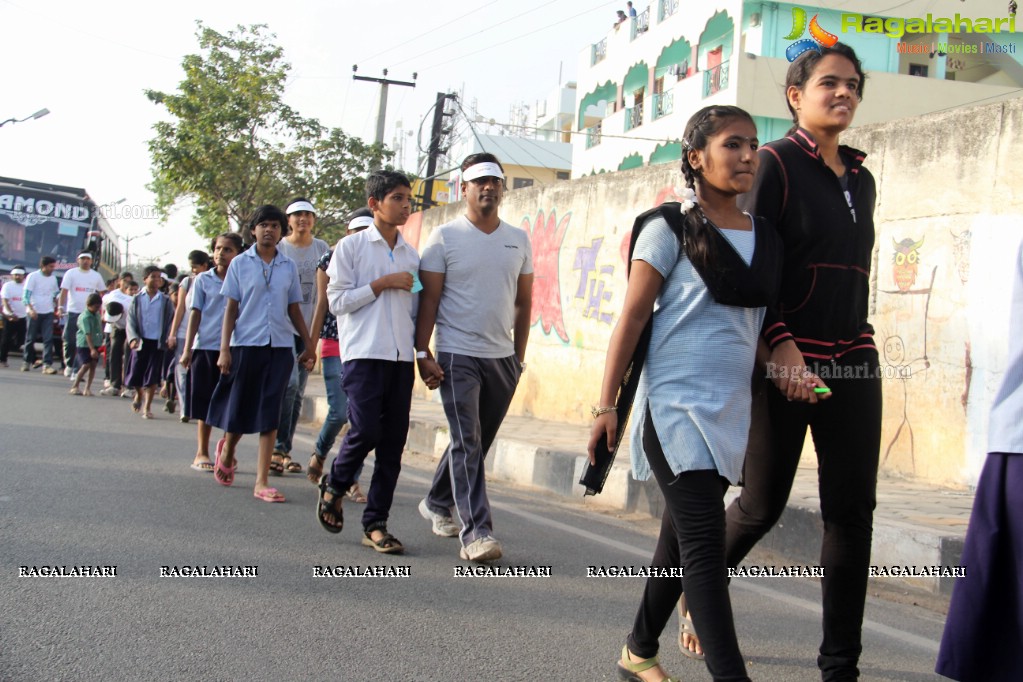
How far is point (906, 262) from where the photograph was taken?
719cm

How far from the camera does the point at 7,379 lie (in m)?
14.7

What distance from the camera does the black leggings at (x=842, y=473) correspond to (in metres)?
3.11

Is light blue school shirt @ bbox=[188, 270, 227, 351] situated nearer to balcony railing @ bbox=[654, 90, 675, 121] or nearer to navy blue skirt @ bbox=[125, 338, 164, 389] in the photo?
navy blue skirt @ bbox=[125, 338, 164, 389]

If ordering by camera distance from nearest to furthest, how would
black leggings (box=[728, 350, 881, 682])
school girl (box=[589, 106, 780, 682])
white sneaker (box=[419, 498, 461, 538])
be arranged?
school girl (box=[589, 106, 780, 682])
black leggings (box=[728, 350, 881, 682])
white sneaker (box=[419, 498, 461, 538])

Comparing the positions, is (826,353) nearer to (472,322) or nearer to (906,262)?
(472,322)

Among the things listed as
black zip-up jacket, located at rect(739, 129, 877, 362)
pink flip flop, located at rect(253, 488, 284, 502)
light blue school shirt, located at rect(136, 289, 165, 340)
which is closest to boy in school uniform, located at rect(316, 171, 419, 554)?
pink flip flop, located at rect(253, 488, 284, 502)

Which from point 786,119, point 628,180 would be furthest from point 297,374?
point 786,119

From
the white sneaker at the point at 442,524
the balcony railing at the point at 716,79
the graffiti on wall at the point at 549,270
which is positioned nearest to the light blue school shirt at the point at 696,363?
the white sneaker at the point at 442,524

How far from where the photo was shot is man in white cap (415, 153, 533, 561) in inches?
199

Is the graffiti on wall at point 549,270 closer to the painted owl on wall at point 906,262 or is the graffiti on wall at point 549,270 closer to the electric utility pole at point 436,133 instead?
the painted owl on wall at point 906,262

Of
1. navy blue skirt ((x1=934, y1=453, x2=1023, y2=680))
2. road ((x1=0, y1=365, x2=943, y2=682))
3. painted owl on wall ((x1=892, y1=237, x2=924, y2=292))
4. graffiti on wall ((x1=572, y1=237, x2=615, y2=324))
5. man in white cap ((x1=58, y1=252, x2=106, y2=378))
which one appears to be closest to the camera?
navy blue skirt ((x1=934, y1=453, x2=1023, y2=680))

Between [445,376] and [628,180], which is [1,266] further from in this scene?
[445,376]

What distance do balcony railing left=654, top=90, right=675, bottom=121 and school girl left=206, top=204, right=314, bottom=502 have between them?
22.7 m

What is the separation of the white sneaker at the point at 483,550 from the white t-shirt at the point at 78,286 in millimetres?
12898
